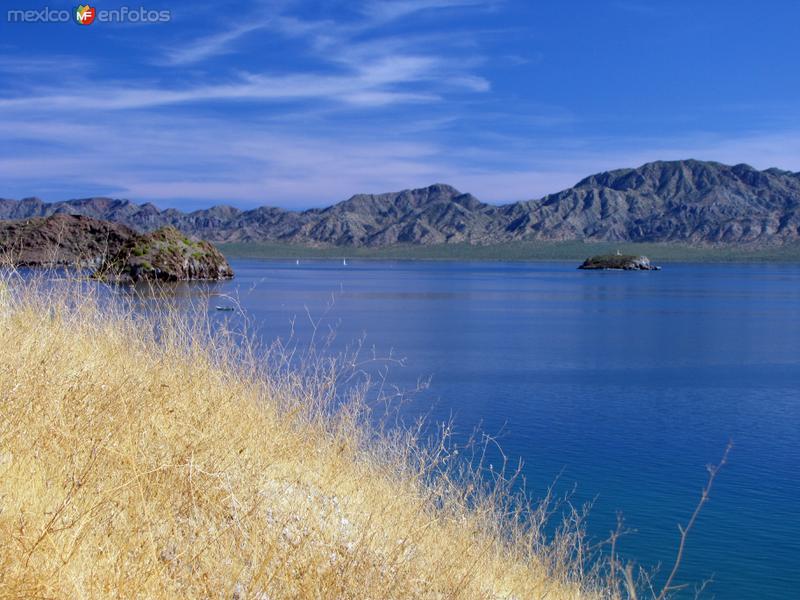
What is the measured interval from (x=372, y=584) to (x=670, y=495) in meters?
9.70

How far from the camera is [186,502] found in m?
4.91

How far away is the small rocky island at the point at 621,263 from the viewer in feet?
456

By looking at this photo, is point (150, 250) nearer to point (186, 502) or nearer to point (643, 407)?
point (643, 407)

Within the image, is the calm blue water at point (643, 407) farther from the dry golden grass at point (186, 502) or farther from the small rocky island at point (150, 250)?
the small rocky island at point (150, 250)

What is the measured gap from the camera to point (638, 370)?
27188mm

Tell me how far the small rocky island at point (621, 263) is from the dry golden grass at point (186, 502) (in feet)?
448

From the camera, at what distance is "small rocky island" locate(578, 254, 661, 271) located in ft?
456

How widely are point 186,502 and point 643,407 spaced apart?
17.4m

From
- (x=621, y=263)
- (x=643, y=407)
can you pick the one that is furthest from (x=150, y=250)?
(x=621, y=263)

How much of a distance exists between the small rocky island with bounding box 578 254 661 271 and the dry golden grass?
137 metres

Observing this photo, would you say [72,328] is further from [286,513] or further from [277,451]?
[286,513]

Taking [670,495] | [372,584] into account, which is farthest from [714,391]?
[372,584]

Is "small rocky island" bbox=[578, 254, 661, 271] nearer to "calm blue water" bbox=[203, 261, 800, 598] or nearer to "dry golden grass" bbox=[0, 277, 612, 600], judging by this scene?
"calm blue water" bbox=[203, 261, 800, 598]

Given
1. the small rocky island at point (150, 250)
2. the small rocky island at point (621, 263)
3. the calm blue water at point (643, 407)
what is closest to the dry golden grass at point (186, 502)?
the calm blue water at point (643, 407)
